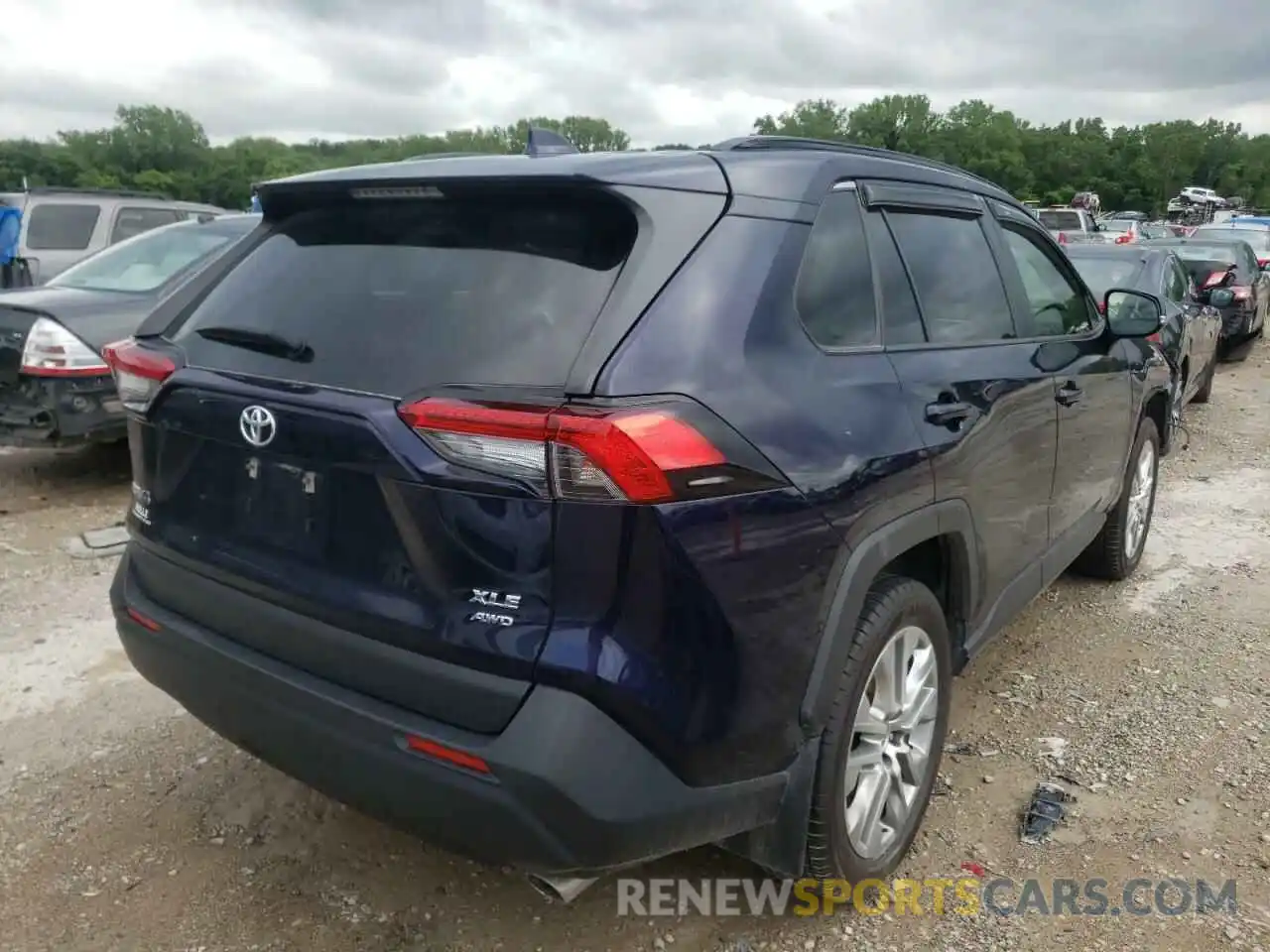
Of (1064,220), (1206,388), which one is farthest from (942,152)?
(1206,388)

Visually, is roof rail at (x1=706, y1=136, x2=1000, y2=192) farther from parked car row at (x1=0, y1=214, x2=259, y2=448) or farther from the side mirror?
parked car row at (x1=0, y1=214, x2=259, y2=448)

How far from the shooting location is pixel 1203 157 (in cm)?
9419

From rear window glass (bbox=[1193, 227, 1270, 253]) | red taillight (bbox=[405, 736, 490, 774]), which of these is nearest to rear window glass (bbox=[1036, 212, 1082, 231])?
rear window glass (bbox=[1193, 227, 1270, 253])

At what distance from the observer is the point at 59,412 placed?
17.6 feet

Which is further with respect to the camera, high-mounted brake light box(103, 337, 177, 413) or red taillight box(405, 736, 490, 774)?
high-mounted brake light box(103, 337, 177, 413)

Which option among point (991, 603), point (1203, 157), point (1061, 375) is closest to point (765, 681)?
point (991, 603)

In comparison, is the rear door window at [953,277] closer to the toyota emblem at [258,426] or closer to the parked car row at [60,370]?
the toyota emblem at [258,426]

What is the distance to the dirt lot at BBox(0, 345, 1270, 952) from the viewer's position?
2453 millimetres

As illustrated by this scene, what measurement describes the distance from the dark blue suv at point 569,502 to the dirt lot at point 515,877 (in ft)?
1.37

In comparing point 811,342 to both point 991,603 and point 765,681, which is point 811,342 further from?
point 991,603

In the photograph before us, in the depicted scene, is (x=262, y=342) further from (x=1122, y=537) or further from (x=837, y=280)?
(x=1122, y=537)

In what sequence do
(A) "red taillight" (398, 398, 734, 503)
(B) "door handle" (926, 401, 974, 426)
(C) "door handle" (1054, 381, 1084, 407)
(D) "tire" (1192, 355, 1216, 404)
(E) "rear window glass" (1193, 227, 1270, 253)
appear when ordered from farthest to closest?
(E) "rear window glass" (1193, 227, 1270, 253) < (D) "tire" (1192, 355, 1216, 404) < (C) "door handle" (1054, 381, 1084, 407) < (B) "door handle" (926, 401, 974, 426) < (A) "red taillight" (398, 398, 734, 503)

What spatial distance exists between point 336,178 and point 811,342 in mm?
1186

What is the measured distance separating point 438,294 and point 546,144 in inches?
36.5
